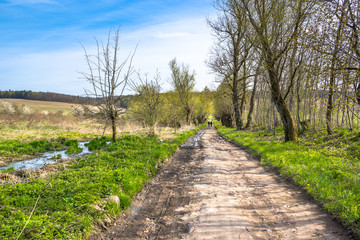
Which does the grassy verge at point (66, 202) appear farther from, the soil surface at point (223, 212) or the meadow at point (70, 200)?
the soil surface at point (223, 212)

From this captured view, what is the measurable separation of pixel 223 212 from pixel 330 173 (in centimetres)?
376

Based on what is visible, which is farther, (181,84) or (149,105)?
(181,84)

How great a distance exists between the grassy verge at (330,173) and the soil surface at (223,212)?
262 mm

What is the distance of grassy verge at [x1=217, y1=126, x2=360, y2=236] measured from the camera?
411 cm

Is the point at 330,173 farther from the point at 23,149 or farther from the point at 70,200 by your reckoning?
the point at 23,149

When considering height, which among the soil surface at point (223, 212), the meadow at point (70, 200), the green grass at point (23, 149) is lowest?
the green grass at point (23, 149)

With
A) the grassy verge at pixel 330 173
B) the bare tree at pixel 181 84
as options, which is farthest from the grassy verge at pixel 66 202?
the bare tree at pixel 181 84

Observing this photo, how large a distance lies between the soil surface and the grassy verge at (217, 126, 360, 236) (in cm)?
26

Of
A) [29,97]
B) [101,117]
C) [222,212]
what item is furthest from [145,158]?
[29,97]

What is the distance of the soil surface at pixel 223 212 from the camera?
3504 mm

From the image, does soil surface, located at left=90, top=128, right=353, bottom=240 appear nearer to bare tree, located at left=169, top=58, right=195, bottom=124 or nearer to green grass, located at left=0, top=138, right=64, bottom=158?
green grass, located at left=0, top=138, right=64, bottom=158

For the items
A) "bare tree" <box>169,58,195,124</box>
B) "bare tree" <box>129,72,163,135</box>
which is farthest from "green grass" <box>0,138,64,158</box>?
"bare tree" <box>169,58,195,124</box>

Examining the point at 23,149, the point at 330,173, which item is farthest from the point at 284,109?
the point at 23,149

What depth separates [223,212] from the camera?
411 cm
